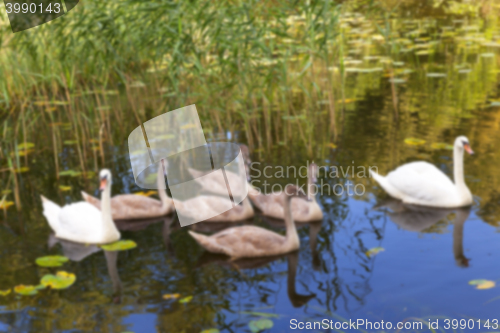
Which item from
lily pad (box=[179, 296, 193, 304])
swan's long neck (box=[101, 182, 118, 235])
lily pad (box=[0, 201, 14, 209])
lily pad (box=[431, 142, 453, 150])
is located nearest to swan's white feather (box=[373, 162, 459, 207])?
lily pad (box=[431, 142, 453, 150])

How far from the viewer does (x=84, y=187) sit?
24.4 ft

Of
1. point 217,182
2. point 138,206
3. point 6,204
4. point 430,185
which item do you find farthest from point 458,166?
point 6,204

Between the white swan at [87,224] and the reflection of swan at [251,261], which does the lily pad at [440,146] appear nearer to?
the reflection of swan at [251,261]

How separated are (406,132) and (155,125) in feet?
10.9

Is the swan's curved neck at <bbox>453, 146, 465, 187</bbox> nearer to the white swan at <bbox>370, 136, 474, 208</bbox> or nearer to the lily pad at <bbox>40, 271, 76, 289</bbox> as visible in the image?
the white swan at <bbox>370, 136, 474, 208</bbox>

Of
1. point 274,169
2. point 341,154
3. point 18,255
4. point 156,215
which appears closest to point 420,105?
point 341,154

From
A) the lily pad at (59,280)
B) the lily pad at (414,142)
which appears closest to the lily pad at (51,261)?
the lily pad at (59,280)

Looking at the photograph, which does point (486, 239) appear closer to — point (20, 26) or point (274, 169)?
point (274, 169)

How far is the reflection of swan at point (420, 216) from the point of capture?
19.4 ft

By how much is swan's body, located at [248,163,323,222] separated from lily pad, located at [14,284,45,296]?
2.39 m

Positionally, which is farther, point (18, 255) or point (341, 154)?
point (341, 154)

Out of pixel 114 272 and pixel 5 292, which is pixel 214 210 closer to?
pixel 114 272

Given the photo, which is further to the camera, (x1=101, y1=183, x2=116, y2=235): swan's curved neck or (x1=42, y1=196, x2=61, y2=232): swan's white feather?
(x1=42, y1=196, x2=61, y2=232): swan's white feather

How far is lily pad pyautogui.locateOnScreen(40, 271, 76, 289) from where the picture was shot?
516 cm
